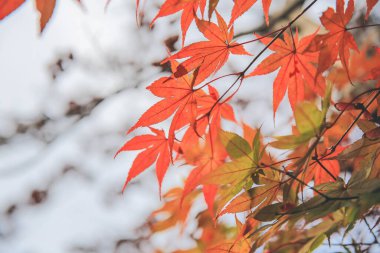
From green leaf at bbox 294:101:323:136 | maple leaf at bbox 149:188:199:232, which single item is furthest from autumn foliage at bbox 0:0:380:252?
maple leaf at bbox 149:188:199:232

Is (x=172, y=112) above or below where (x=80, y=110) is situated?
below

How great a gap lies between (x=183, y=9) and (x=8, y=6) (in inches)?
12.9

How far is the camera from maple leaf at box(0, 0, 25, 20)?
1.81ft

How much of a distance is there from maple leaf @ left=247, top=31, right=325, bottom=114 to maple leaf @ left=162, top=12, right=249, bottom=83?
0.08m

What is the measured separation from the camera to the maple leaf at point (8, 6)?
0.55 metres

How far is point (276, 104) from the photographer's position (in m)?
0.79

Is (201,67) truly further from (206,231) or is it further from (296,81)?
(206,231)

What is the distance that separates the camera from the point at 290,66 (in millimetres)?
847

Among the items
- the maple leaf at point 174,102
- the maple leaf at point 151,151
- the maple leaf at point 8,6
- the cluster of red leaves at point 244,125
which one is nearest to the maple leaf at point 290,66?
the cluster of red leaves at point 244,125

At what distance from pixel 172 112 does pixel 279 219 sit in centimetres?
31

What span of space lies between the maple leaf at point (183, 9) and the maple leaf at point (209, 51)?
3 cm

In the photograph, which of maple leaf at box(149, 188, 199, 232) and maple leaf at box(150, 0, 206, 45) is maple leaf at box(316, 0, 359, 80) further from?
maple leaf at box(149, 188, 199, 232)

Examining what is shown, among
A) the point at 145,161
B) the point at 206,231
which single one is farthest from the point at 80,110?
the point at 145,161

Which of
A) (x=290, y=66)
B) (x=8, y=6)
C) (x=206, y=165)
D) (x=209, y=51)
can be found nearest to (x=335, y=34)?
(x=290, y=66)
